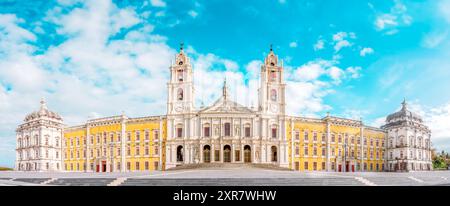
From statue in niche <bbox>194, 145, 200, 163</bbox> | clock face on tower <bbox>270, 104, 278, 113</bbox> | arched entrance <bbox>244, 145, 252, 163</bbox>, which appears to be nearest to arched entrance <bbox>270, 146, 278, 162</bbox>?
arched entrance <bbox>244, 145, 252, 163</bbox>

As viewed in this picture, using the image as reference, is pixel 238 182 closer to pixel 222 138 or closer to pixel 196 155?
pixel 222 138

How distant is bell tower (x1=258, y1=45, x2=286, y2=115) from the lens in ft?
167

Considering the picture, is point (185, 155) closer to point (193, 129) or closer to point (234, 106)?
point (193, 129)

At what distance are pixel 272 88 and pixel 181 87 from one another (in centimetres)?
1180

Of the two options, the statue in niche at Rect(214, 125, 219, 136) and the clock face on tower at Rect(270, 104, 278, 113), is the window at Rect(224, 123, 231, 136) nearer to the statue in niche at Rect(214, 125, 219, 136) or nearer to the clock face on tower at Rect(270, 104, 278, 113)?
the statue in niche at Rect(214, 125, 219, 136)

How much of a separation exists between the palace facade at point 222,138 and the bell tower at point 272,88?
13 centimetres

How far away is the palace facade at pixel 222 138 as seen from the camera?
48875 millimetres

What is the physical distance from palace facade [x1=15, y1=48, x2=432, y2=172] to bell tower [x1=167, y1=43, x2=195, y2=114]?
0.13 metres

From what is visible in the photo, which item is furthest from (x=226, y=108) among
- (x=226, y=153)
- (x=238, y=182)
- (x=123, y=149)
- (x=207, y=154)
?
(x=238, y=182)

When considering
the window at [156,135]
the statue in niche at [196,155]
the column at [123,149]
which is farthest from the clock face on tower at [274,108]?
the column at [123,149]

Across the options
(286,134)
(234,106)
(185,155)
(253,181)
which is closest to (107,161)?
(185,155)

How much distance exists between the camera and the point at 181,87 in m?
51.2

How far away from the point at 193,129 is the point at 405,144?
3023 centimetres
